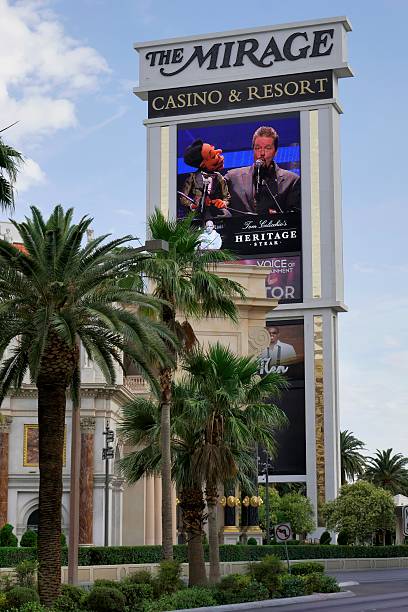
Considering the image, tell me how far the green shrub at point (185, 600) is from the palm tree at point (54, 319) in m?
3.36

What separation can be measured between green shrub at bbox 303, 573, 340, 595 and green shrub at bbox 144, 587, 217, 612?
5.97 meters

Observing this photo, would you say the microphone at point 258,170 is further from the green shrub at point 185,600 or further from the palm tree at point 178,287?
the green shrub at point 185,600

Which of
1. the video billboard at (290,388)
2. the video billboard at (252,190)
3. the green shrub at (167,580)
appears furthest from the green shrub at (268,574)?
the video billboard at (252,190)

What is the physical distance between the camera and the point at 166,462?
105 feet

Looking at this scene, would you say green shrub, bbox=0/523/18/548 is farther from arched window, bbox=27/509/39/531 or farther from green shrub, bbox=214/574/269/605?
green shrub, bbox=214/574/269/605

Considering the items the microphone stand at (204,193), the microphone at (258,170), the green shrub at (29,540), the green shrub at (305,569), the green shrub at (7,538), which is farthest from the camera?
the microphone stand at (204,193)

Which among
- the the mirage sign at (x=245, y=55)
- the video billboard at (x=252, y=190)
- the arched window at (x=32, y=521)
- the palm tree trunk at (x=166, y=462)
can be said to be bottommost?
the arched window at (x=32, y=521)

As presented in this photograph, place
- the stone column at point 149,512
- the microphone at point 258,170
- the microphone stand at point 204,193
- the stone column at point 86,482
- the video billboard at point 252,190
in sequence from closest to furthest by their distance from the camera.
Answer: the stone column at point 86,482 < the stone column at point 149,512 < the video billboard at point 252,190 < the microphone at point 258,170 < the microphone stand at point 204,193

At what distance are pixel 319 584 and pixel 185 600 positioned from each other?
894cm

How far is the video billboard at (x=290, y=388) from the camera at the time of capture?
388ft

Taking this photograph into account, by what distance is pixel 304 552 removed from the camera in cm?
6794

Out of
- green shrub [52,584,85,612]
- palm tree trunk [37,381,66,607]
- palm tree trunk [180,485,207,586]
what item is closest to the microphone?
palm tree trunk [180,485,207,586]

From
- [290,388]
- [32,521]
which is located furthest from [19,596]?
[290,388]

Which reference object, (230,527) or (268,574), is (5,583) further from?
(230,527)
